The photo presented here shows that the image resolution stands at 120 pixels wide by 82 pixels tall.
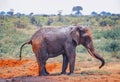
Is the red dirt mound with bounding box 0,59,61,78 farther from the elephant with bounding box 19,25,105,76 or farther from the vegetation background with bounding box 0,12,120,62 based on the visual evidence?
the elephant with bounding box 19,25,105,76

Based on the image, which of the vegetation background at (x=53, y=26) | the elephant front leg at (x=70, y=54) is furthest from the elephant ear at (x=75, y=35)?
the vegetation background at (x=53, y=26)

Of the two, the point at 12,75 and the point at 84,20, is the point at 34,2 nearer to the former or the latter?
the point at 12,75

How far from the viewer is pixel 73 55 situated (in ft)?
24.0

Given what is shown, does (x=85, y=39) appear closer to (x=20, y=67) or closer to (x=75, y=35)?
(x=75, y=35)

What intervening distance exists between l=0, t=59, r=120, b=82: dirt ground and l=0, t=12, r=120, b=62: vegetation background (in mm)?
509

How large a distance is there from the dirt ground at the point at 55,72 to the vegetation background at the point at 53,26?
509 mm

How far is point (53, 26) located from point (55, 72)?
12.2ft

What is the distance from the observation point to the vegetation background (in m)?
9.70

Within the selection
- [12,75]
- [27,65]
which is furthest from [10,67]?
[12,75]

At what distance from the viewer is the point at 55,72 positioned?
8.07 m

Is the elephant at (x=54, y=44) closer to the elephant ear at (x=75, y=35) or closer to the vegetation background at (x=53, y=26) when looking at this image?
the elephant ear at (x=75, y=35)

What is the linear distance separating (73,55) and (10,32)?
168 inches

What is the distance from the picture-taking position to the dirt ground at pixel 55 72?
22.4 ft

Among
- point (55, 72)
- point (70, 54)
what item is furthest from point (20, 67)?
point (70, 54)
